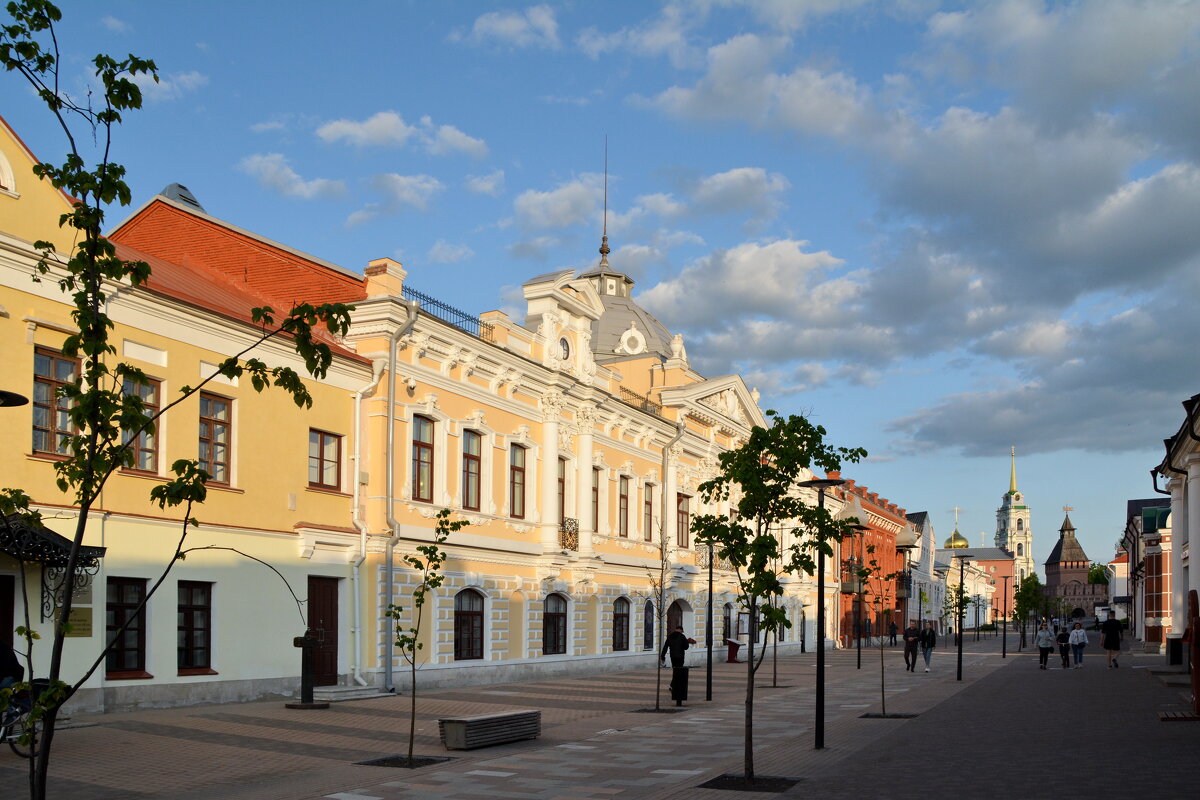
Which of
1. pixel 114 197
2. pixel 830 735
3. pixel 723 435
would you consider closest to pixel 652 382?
pixel 723 435

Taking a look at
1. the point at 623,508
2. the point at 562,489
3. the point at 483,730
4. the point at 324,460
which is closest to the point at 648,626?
the point at 623,508

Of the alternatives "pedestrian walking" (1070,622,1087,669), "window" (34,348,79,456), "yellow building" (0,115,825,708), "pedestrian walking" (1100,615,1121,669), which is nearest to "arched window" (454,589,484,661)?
"yellow building" (0,115,825,708)

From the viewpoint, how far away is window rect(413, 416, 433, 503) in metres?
26.6

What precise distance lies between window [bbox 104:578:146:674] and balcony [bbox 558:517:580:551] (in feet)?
47.0

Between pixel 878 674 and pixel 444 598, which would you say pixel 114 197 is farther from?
pixel 878 674

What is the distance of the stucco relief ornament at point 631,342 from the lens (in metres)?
51.7

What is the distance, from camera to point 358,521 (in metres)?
24.7

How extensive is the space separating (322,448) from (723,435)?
79.0 ft

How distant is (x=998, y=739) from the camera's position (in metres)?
17.0

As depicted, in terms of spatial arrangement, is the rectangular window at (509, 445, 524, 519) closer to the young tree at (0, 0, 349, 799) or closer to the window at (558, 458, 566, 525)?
the window at (558, 458, 566, 525)

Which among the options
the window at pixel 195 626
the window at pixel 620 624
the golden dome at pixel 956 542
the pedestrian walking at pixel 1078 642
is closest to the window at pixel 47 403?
the window at pixel 195 626

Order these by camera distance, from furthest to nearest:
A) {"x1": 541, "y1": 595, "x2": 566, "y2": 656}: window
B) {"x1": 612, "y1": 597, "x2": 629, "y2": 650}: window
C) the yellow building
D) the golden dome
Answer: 1. the golden dome
2. {"x1": 612, "y1": 597, "x2": 629, "y2": 650}: window
3. {"x1": 541, "y1": 595, "x2": 566, "y2": 656}: window
4. the yellow building

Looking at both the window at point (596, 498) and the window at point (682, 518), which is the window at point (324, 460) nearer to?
the window at point (596, 498)

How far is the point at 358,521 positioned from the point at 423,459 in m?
2.80
